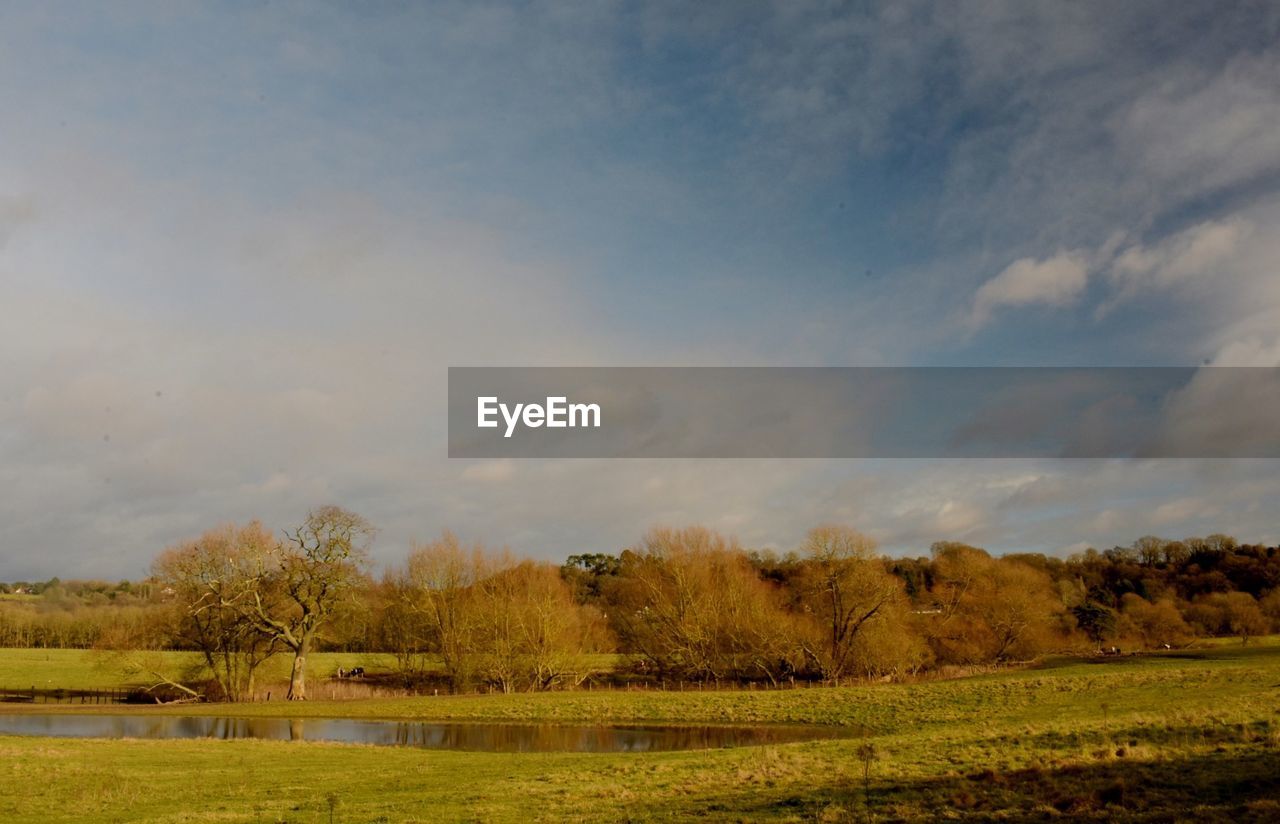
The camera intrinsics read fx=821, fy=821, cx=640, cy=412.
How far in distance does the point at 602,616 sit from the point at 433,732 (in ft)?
129

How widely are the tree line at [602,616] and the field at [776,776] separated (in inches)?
1123

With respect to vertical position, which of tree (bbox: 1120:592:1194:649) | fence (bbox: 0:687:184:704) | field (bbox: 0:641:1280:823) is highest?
field (bbox: 0:641:1280:823)

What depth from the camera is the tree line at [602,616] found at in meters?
62.5

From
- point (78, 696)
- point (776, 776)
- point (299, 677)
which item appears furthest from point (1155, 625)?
point (78, 696)

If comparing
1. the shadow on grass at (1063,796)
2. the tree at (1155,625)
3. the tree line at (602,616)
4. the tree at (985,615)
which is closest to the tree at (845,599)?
the tree line at (602,616)

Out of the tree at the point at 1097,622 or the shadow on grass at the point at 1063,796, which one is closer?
the shadow on grass at the point at 1063,796

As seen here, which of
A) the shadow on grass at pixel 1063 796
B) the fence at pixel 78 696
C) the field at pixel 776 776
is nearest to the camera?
the shadow on grass at pixel 1063 796

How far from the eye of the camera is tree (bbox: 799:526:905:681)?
67438 mm

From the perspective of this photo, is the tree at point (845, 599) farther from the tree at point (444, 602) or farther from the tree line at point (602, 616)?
the tree at point (444, 602)

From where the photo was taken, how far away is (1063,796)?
578 inches

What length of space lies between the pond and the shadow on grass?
651 inches

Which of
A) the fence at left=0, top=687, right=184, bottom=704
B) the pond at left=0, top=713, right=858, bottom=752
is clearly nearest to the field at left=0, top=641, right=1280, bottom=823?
the pond at left=0, top=713, right=858, bottom=752

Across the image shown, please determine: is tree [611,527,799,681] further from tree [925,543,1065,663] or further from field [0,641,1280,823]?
field [0,641,1280,823]

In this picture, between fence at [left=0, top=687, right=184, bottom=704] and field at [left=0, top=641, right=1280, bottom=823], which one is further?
fence at [left=0, top=687, right=184, bottom=704]
